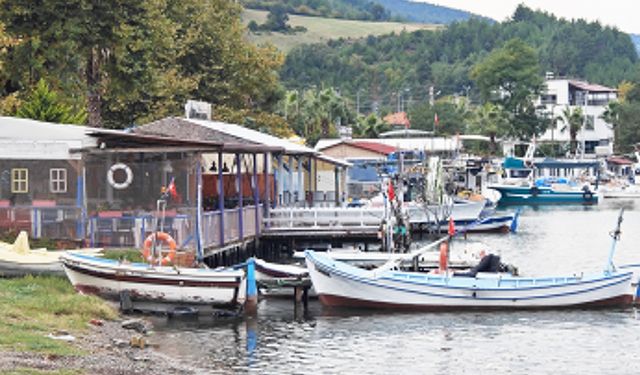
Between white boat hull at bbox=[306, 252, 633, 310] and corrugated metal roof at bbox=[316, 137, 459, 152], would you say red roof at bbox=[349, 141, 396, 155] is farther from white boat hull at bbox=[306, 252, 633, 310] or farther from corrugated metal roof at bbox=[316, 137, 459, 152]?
white boat hull at bbox=[306, 252, 633, 310]

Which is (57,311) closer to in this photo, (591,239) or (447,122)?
(591,239)

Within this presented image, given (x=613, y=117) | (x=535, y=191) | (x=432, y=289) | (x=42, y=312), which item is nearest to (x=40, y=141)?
(x=42, y=312)

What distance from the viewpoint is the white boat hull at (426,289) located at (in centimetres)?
3725

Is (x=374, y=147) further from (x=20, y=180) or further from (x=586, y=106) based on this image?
(x=586, y=106)

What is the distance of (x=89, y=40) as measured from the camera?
53531 millimetres

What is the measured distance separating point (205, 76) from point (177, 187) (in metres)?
38.2

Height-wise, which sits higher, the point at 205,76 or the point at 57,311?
the point at 205,76

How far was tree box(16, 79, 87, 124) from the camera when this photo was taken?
48016mm

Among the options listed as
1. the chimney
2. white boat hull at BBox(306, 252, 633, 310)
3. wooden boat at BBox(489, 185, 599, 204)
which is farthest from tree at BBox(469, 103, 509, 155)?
white boat hull at BBox(306, 252, 633, 310)

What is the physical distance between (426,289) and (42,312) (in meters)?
12.6

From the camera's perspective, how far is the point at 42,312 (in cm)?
2916

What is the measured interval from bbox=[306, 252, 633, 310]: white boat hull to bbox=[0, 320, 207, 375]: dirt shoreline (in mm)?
8053

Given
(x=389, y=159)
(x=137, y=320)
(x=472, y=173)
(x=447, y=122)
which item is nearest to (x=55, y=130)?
(x=137, y=320)

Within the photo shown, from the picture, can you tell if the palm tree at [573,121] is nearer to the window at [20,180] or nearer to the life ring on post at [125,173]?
the life ring on post at [125,173]
